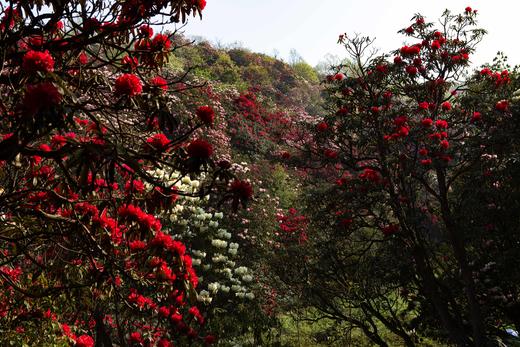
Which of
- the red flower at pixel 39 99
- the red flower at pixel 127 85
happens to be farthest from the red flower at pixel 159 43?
the red flower at pixel 39 99

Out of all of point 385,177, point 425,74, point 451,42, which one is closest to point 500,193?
point 385,177

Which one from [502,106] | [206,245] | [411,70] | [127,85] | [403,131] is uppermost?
[411,70]

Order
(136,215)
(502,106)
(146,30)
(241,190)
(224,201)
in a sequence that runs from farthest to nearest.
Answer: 1. (502,106)
2. (224,201)
3. (146,30)
4. (136,215)
5. (241,190)

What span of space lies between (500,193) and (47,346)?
16.7 feet

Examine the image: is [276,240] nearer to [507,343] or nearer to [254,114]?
[507,343]

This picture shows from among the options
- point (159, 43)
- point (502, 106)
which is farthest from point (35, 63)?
point (502, 106)

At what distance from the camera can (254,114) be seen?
19672 millimetres

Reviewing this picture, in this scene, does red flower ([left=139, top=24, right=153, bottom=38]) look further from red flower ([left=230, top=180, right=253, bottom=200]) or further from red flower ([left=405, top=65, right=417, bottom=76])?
red flower ([left=405, top=65, right=417, bottom=76])

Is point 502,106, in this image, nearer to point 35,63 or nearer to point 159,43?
point 159,43

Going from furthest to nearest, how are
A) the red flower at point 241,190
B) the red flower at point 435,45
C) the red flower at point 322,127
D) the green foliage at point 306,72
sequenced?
1. the green foliage at point 306,72
2. the red flower at point 435,45
3. the red flower at point 322,127
4. the red flower at point 241,190

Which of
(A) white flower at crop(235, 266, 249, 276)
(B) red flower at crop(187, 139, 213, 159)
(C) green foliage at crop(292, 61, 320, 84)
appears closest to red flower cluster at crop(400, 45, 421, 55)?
(B) red flower at crop(187, 139, 213, 159)

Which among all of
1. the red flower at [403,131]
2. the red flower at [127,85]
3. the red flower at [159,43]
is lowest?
the red flower at [127,85]

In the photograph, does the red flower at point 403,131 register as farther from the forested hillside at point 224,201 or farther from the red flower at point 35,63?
the red flower at point 35,63

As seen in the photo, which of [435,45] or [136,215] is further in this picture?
[435,45]
